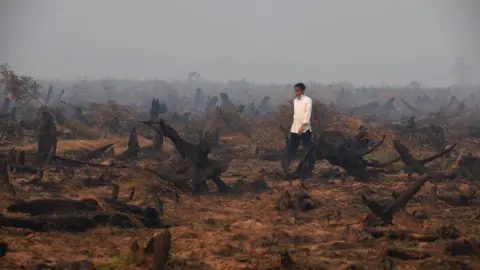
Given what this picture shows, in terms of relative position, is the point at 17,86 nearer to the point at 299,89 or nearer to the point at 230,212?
the point at 299,89

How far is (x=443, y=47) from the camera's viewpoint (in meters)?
176

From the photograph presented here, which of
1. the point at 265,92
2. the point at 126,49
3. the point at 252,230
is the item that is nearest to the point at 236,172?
the point at 252,230

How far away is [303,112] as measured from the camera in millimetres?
10922

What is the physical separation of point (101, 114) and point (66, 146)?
6522 millimetres

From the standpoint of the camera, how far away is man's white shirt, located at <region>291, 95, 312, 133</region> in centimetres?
1088

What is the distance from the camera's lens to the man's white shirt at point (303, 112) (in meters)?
10.9

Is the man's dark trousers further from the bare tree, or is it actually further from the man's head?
the bare tree

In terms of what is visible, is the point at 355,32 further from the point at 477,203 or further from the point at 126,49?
the point at 477,203

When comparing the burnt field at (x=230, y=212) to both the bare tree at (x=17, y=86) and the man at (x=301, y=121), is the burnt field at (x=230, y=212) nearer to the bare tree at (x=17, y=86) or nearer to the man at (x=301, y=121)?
the man at (x=301, y=121)

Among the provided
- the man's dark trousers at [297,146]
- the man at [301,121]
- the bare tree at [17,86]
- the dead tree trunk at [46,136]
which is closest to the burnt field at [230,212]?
the dead tree trunk at [46,136]

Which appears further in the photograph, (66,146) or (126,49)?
(126,49)

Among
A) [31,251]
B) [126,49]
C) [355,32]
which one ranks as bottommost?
[31,251]

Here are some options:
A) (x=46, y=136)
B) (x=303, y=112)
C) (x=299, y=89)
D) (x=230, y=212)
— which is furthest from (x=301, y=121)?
(x=46, y=136)

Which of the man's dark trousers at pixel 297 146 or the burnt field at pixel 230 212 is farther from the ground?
the man's dark trousers at pixel 297 146
